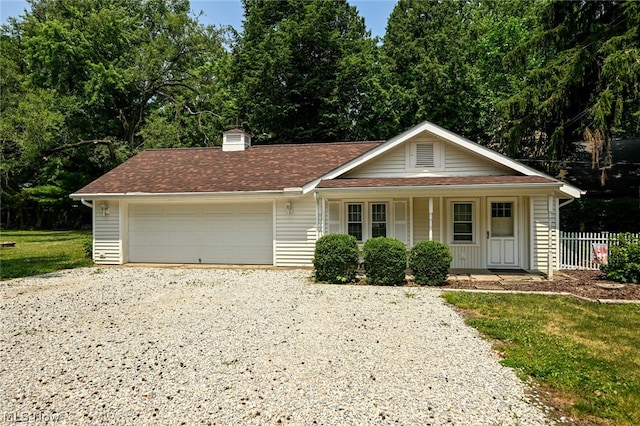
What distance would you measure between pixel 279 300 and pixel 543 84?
610 inches

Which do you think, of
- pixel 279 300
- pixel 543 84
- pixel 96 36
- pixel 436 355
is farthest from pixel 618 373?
pixel 96 36

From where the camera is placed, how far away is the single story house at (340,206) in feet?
38.1

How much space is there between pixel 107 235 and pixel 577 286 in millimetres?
14424

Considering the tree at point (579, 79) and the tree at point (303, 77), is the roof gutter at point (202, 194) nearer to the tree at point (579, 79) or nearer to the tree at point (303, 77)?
the tree at point (579, 79)

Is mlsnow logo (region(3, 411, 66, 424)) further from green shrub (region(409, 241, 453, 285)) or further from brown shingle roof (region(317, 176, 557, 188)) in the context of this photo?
brown shingle roof (region(317, 176, 557, 188))

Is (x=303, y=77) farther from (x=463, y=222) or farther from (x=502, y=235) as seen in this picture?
(x=502, y=235)

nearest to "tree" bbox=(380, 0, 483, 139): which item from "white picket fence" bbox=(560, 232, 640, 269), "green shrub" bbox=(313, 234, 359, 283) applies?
"white picket fence" bbox=(560, 232, 640, 269)

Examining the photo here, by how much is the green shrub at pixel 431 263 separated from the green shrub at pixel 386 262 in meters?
0.37

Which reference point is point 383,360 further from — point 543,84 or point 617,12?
point 617,12

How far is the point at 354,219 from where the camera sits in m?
12.9

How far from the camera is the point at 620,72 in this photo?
14.1 m

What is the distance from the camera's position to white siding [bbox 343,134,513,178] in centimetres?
1211

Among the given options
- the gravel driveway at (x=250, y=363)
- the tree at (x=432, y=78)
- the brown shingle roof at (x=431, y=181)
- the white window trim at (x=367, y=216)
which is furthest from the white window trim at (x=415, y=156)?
the tree at (x=432, y=78)

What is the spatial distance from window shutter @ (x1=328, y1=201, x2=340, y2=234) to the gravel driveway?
14.5 ft
